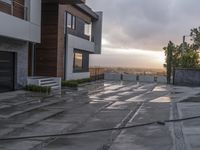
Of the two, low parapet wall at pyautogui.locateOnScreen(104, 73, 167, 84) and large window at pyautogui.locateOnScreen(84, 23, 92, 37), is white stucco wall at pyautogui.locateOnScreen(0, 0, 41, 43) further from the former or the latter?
low parapet wall at pyautogui.locateOnScreen(104, 73, 167, 84)

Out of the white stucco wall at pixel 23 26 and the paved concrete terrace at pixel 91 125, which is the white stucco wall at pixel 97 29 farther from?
the paved concrete terrace at pixel 91 125

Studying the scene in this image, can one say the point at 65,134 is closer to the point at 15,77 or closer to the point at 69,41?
the point at 15,77

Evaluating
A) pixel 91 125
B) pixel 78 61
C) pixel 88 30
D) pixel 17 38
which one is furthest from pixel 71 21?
pixel 91 125

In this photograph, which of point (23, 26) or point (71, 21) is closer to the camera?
point (23, 26)

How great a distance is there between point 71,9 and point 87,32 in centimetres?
983

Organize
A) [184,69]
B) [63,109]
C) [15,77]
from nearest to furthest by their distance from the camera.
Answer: [63,109]
[15,77]
[184,69]

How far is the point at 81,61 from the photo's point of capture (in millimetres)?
49250

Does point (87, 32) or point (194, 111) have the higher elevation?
point (87, 32)

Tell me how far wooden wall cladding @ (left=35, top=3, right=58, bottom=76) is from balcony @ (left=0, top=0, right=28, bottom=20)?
20.4 ft

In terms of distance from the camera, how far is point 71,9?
142ft

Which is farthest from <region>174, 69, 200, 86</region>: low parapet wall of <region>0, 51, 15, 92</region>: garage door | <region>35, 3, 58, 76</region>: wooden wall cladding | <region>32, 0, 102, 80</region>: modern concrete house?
<region>0, 51, 15, 92</region>: garage door

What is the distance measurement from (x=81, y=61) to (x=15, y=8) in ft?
71.9

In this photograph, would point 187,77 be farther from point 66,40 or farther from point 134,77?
point 134,77

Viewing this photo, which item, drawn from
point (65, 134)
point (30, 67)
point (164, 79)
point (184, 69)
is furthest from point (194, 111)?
point (164, 79)
